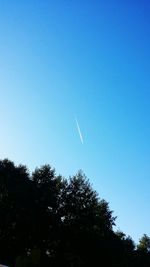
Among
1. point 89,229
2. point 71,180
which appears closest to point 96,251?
point 89,229

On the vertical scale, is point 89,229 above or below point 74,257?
above

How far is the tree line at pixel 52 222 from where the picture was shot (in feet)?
198

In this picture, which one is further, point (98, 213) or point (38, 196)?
point (98, 213)

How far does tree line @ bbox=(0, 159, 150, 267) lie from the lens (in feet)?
198

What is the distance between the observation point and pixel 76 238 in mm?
63781

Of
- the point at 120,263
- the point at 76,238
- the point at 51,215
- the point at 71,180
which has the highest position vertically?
the point at 71,180

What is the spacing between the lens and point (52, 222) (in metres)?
63.8

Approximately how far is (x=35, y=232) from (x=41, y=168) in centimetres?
1366

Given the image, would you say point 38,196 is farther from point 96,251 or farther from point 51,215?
point 96,251

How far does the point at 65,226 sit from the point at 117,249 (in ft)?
41.7

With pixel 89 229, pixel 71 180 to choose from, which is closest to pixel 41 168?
pixel 71 180

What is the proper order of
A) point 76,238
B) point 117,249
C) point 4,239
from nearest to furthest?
point 4,239
point 76,238
point 117,249

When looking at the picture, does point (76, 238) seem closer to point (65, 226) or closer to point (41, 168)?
point (65, 226)

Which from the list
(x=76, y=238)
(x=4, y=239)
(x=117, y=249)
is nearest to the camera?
(x=4, y=239)
